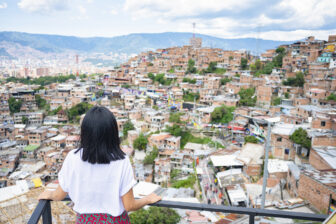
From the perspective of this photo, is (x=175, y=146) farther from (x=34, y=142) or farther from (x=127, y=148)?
(x=34, y=142)

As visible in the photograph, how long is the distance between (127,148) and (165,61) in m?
15.4

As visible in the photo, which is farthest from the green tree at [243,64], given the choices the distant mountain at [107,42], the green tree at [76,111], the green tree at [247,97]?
the distant mountain at [107,42]

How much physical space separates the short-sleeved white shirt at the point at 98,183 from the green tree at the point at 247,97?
55.7ft

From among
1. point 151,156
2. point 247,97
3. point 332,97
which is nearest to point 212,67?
point 247,97

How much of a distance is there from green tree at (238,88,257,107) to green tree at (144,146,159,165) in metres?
7.36

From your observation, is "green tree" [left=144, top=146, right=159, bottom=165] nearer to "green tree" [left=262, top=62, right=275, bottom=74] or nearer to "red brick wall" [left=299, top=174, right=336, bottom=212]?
"red brick wall" [left=299, top=174, right=336, bottom=212]

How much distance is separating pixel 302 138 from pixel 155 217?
6.28m

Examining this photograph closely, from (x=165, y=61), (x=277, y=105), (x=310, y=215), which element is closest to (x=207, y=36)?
(x=165, y=61)

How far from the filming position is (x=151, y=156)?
13461mm

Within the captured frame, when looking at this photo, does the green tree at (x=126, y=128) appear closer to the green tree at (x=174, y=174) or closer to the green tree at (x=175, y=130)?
the green tree at (x=175, y=130)

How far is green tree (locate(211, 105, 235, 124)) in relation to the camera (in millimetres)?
15645

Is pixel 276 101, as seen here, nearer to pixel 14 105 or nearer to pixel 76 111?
pixel 76 111

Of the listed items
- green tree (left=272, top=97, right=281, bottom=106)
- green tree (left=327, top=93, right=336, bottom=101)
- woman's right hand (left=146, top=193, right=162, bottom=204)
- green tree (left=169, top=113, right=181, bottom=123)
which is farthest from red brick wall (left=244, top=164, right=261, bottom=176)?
woman's right hand (left=146, top=193, right=162, bottom=204)

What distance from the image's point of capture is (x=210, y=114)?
16062mm
